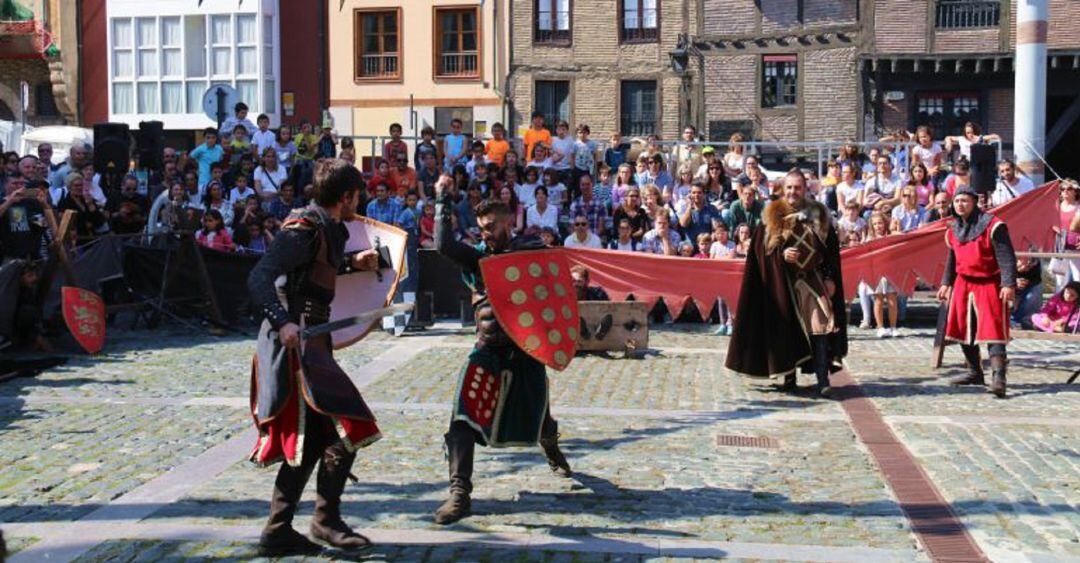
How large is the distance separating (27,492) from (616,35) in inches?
1186

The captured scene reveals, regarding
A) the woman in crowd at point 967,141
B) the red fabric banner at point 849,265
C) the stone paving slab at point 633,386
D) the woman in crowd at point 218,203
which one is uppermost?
the woman in crowd at point 967,141

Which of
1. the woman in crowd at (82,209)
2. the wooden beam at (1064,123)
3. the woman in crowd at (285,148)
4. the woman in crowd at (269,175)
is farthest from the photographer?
the wooden beam at (1064,123)

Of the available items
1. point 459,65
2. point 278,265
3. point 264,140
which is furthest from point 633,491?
point 459,65

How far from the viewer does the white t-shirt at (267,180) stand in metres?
19.9

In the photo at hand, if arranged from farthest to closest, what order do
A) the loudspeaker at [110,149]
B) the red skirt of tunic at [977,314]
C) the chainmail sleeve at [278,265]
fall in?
the loudspeaker at [110,149] < the red skirt of tunic at [977,314] < the chainmail sleeve at [278,265]

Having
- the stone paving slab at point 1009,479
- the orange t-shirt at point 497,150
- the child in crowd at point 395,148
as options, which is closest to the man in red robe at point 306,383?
the stone paving slab at point 1009,479

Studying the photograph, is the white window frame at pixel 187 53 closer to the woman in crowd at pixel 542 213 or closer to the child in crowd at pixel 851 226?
the woman in crowd at pixel 542 213

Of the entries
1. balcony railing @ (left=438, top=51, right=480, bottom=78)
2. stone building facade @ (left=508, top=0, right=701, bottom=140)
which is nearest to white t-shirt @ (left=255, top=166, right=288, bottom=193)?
stone building facade @ (left=508, top=0, right=701, bottom=140)

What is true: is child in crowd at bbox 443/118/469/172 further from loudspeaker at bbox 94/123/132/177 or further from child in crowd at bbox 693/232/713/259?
child in crowd at bbox 693/232/713/259

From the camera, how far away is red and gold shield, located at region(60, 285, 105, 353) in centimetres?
1404

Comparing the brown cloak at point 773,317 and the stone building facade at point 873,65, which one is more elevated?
the stone building facade at point 873,65

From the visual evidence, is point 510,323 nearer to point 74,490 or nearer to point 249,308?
point 74,490

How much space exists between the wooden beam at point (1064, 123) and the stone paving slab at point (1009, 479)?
83.3 feet

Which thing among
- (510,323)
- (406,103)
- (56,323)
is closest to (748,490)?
(510,323)
